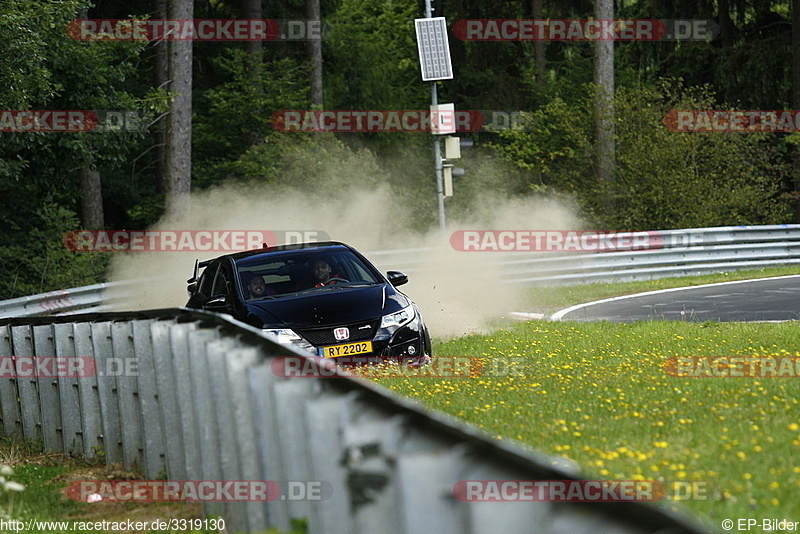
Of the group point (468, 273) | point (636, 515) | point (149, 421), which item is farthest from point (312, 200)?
point (636, 515)

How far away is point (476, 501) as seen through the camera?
335 cm

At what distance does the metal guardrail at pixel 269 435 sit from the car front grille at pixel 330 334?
2.82m

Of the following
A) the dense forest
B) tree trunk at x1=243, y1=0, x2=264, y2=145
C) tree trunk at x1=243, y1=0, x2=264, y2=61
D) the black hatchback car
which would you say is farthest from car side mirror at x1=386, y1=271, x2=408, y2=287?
tree trunk at x1=243, y1=0, x2=264, y2=61

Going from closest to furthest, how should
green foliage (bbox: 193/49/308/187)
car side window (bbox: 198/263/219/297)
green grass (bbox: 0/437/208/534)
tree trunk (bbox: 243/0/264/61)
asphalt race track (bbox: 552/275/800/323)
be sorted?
green grass (bbox: 0/437/208/534) → car side window (bbox: 198/263/219/297) → asphalt race track (bbox: 552/275/800/323) → green foliage (bbox: 193/49/308/187) → tree trunk (bbox: 243/0/264/61)

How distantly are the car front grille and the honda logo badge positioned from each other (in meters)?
0.02

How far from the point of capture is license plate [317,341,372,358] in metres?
11.3

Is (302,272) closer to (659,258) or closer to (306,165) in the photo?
(659,258)

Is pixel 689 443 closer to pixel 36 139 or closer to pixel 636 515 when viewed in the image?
pixel 636 515

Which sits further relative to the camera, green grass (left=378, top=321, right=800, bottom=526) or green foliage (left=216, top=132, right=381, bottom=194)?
green foliage (left=216, top=132, right=381, bottom=194)

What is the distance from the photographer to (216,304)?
484 inches

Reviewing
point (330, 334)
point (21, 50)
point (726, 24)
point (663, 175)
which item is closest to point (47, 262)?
point (21, 50)

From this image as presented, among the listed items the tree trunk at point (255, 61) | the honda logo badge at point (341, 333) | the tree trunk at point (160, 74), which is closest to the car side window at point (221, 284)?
the honda logo badge at point (341, 333)

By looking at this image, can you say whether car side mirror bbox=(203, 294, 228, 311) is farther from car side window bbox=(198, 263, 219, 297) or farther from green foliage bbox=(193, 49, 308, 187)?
green foliage bbox=(193, 49, 308, 187)

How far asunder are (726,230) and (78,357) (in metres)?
20.0
